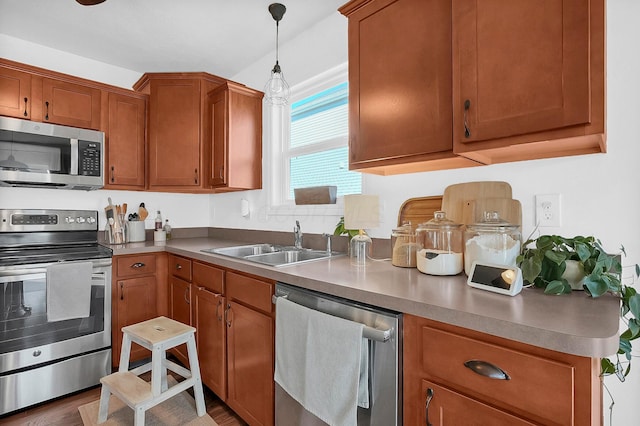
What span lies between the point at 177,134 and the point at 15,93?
1.03m

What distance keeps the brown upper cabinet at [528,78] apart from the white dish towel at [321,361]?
818 mm

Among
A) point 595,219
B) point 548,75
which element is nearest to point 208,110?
point 548,75

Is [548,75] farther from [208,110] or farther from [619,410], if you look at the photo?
[208,110]

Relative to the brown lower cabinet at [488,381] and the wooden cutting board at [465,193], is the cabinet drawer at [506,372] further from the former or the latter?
the wooden cutting board at [465,193]

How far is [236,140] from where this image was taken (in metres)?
2.64

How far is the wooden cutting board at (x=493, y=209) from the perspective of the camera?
134cm

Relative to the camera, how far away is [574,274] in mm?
1055

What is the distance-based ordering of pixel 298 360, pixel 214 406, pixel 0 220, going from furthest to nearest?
1. pixel 0 220
2. pixel 214 406
3. pixel 298 360

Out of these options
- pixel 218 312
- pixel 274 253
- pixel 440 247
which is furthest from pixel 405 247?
pixel 218 312

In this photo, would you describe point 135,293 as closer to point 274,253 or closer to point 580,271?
point 274,253

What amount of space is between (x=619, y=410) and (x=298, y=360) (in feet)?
3.74

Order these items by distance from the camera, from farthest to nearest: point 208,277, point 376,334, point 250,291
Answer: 1. point 208,277
2. point 250,291
3. point 376,334

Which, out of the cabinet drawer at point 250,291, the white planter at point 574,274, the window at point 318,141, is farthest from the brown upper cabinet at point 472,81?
the cabinet drawer at point 250,291

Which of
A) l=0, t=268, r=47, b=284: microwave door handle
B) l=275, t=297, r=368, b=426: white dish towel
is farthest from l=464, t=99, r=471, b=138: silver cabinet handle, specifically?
l=0, t=268, r=47, b=284: microwave door handle
